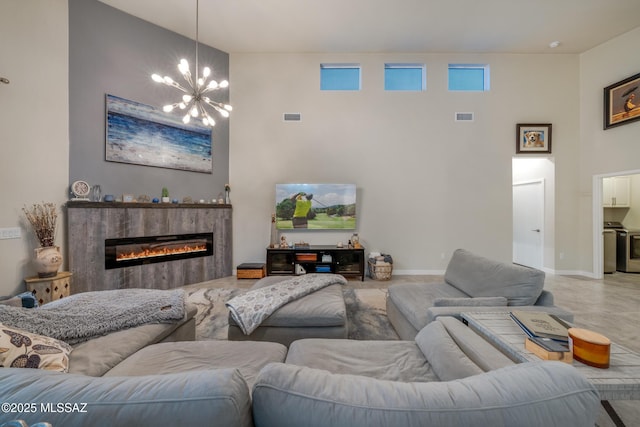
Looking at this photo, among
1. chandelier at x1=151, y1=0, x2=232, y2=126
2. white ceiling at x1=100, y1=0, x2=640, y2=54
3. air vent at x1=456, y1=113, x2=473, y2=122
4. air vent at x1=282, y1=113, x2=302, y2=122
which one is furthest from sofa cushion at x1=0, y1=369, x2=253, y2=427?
air vent at x1=456, y1=113, x2=473, y2=122

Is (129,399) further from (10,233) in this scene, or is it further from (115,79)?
(115,79)

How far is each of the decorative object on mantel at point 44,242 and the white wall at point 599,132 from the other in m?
8.66

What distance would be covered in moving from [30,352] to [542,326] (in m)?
2.61

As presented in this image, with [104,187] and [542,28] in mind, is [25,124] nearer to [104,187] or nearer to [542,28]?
[104,187]

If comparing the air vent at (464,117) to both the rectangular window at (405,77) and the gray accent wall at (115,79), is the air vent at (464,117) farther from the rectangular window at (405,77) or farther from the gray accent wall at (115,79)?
the gray accent wall at (115,79)

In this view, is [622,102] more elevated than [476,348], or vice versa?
[622,102]

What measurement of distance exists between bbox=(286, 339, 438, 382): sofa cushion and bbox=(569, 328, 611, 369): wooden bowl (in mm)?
660

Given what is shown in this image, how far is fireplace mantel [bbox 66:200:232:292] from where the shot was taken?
3350 mm

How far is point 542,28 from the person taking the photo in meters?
4.14

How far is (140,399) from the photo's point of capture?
676 millimetres

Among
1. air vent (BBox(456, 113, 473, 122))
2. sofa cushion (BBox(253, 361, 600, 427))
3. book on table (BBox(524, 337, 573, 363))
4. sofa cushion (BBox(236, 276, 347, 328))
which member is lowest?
sofa cushion (BBox(236, 276, 347, 328))

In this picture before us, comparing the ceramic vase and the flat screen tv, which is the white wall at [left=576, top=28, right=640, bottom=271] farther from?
the ceramic vase

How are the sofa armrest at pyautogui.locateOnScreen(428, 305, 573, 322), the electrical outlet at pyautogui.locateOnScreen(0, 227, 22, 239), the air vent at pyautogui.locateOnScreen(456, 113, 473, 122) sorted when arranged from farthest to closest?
the air vent at pyautogui.locateOnScreen(456, 113, 473, 122), the electrical outlet at pyautogui.locateOnScreen(0, 227, 22, 239), the sofa armrest at pyautogui.locateOnScreen(428, 305, 573, 322)

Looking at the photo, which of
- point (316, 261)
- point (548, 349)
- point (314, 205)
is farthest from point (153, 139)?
point (548, 349)
